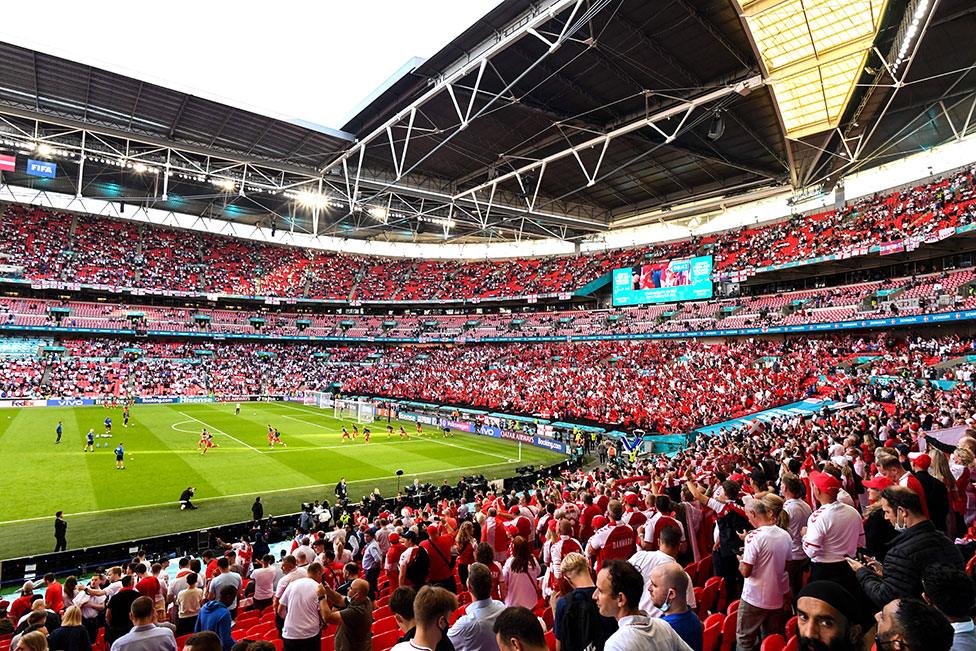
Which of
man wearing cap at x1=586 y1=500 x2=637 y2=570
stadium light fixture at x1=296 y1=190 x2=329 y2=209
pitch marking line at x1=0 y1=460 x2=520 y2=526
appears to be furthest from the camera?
stadium light fixture at x1=296 y1=190 x2=329 y2=209

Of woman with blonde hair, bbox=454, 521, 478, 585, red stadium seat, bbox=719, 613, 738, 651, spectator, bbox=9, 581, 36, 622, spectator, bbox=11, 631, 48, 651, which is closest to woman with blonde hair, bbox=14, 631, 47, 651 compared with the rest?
spectator, bbox=11, 631, 48, 651

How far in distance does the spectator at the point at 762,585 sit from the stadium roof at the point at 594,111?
20320 mm

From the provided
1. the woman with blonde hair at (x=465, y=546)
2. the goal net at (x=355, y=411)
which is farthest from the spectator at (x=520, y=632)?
the goal net at (x=355, y=411)

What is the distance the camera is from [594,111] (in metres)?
29.0

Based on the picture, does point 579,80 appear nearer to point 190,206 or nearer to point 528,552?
point 528,552

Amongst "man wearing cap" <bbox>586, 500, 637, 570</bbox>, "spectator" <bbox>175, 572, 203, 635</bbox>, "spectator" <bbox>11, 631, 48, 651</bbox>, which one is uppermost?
"man wearing cap" <bbox>586, 500, 637, 570</bbox>

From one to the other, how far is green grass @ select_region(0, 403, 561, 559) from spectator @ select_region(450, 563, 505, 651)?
610 inches

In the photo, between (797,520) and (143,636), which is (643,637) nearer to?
(797,520)

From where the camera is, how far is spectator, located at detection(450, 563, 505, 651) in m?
3.50

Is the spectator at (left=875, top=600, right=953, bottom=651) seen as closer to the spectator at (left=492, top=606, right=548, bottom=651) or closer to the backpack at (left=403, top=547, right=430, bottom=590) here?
the spectator at (left=492, top=606, right=548, bottom=651)

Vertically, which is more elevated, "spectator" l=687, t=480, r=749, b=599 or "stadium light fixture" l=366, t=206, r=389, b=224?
"stadium light fixture" l=366, t=206, r=389, b=224

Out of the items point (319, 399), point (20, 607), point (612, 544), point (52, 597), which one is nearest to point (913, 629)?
point (612, 544)

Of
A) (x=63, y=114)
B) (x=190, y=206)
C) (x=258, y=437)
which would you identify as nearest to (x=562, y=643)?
(x=258, y=437)

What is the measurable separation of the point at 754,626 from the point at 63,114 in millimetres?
43039
